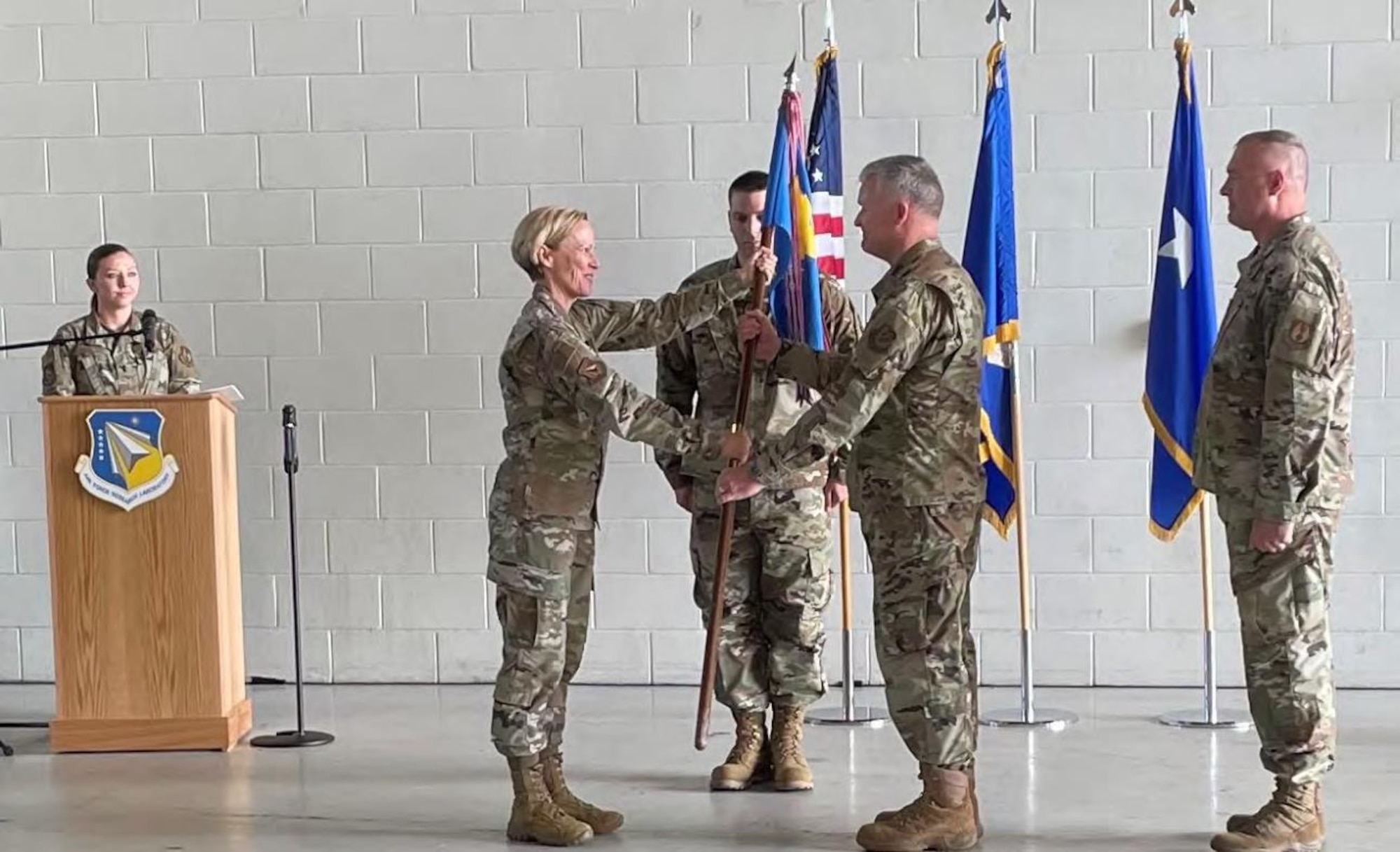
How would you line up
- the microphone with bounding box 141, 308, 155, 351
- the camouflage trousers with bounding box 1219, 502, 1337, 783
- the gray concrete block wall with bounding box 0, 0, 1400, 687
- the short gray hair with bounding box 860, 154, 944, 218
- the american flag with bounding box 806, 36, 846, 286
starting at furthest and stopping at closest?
the gray concrete block wall with bounding box 0, 0, 1400, 687 < the american flag with bounding box 806, 36, 846, 286 < the microphone with bounding box 141, 308, 155, 351 < the short gray hair with bounding box 860, 154, 944, 218 < the camouflage trousers with bounding box 1219, 502, 1337, 783

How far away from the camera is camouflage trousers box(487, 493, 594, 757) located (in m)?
3.88

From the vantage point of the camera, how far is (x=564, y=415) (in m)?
3.92

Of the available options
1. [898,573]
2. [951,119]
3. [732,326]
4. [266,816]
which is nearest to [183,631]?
[266,816]

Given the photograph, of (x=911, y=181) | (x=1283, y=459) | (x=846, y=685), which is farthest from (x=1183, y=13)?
(x=846, y=685)

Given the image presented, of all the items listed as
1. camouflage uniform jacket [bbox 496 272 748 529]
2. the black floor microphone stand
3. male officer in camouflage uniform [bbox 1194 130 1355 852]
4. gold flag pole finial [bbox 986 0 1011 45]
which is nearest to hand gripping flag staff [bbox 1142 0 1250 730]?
gold flag pole finial [bbox 986 0 1011 45]

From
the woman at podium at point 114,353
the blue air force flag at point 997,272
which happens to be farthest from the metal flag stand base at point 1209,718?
the woman at podium at point 114,353

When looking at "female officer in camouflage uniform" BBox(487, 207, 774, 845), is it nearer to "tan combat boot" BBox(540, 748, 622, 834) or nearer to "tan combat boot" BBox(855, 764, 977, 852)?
"tan combat boot" BBox(540, 748, 622, 834)

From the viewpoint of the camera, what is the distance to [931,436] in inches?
149

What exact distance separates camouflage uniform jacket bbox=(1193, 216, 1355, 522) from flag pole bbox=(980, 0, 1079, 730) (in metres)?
1.43

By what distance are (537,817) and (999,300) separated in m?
2.22

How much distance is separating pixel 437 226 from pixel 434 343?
0.43m

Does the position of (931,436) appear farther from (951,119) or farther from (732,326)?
(951,119)

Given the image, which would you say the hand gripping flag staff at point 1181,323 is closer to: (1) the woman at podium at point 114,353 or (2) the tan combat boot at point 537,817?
(2) the tan combat boot at point 537,817

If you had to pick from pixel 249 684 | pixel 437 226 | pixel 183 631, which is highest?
pixel 437 226
